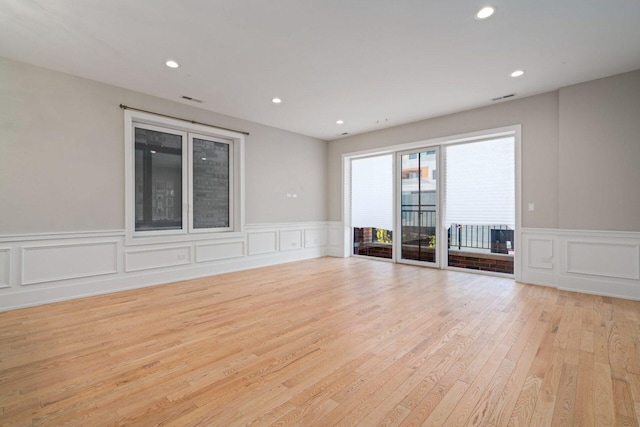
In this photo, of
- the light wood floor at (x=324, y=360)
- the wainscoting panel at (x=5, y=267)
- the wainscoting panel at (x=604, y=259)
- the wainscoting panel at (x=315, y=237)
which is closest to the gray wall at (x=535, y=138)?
the wainscoting panel at (x=604, y=259)

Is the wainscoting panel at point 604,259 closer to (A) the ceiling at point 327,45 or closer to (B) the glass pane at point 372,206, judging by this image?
(A) the ceiling at point 327,45

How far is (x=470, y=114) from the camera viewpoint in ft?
16.8

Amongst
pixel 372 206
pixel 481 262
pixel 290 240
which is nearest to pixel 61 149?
pixel 290 240

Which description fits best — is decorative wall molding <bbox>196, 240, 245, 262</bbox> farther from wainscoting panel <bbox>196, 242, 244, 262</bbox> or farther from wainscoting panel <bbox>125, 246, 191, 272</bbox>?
wainscoting panel <bbox>125, 246, 191, 272</bbox>

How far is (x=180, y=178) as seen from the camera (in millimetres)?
4953

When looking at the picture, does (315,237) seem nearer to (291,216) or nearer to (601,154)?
(291,216)

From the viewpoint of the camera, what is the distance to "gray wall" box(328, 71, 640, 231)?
147 inches

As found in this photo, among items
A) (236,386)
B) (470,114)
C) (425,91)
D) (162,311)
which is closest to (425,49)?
(425,91)

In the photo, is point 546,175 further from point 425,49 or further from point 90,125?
point 90,125

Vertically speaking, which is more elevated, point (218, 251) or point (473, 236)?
point (473, 236)

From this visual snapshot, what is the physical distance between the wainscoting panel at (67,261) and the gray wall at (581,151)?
628 centimetres

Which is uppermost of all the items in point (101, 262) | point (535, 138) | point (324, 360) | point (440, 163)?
point (535, 138)

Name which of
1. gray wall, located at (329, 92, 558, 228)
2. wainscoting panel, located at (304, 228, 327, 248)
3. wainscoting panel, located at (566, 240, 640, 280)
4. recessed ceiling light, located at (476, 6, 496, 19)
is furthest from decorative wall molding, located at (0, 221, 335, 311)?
wainscoting panel, located at (566, 240, 640, 280)

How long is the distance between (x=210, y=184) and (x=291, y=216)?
194 cm
